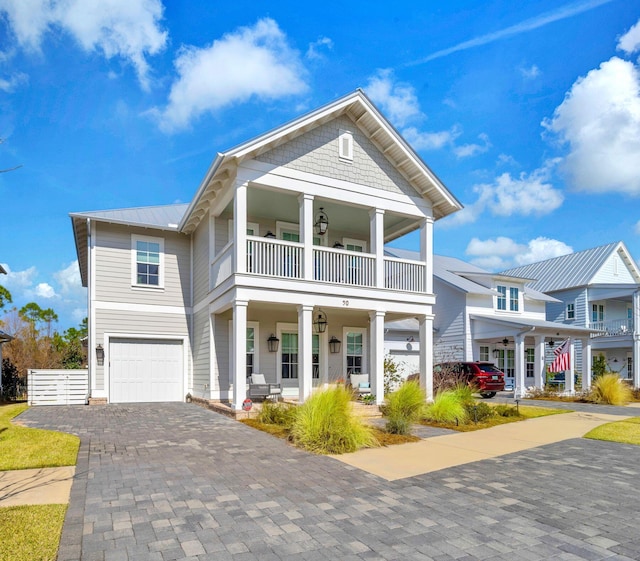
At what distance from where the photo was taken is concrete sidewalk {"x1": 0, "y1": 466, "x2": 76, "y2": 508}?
18.9 feet

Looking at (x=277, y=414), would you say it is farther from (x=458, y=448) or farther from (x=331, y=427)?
(x=458, y=448)

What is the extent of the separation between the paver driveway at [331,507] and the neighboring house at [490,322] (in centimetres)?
1558

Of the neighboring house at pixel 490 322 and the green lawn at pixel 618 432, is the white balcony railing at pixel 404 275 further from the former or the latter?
the neighboring house at pixel 490 322

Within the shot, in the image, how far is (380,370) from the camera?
1421cm

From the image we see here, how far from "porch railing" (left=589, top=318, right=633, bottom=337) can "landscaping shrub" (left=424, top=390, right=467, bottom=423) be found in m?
20.2

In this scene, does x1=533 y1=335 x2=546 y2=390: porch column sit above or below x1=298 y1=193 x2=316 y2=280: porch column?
below

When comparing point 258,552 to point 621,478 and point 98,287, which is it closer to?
point 621,478

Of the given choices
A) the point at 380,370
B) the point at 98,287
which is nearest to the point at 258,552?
the point at 380,370

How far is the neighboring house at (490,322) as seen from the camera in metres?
24.2

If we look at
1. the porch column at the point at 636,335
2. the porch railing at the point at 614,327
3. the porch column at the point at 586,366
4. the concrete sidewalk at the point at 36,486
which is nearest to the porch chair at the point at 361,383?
the concrete sidewalk at the point at 36,486

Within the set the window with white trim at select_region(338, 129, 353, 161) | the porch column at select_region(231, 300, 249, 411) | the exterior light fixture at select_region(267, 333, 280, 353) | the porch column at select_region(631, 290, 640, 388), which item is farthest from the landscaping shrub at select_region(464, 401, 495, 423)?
the porch column at select_region(631, 290, 640, 388)

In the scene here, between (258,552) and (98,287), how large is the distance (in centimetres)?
1358

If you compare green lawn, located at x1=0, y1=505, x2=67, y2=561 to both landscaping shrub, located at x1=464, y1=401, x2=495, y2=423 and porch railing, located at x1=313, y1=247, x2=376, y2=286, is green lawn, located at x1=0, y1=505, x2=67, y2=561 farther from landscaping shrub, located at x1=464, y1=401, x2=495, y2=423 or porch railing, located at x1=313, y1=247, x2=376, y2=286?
landscaping shrub, located at x1=464, y1=401, x2=495, y2=423

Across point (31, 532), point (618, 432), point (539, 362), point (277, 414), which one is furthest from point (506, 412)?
point (31, 532)
